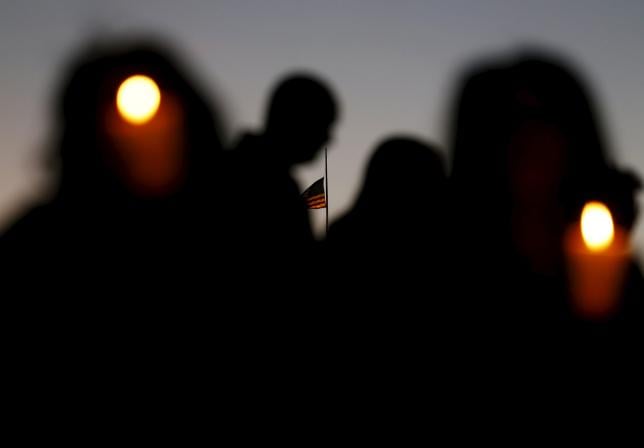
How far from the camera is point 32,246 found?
2.74m

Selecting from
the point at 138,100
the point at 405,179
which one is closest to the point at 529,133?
the point at 405,179

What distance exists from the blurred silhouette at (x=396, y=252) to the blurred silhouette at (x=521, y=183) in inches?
4.1

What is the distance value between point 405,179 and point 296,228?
1.55ft

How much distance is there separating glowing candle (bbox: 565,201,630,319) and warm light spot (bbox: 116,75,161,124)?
1.36 meters

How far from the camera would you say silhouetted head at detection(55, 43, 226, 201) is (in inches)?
101

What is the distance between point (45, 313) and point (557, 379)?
1.88m

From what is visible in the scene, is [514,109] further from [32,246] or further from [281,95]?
[32,246]

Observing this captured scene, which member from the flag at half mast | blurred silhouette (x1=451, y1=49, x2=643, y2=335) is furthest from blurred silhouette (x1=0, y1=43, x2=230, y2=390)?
the flag at half mast

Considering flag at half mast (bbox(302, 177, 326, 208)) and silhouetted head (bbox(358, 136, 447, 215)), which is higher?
silhouetted head (bbox(358, 136, 447, 215))

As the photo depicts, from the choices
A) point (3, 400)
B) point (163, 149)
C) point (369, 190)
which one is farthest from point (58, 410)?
point (369, 190)

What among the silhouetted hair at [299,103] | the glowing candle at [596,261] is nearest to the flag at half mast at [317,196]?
the silhouetted hair at [299,103]

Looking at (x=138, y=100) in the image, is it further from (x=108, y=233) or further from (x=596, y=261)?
(x=596, y=261)

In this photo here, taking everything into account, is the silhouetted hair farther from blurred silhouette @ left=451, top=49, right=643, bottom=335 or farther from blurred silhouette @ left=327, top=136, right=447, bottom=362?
blurred silhouette @ left=451, top=49, right=643, bottom=335

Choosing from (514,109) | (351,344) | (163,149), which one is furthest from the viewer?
(351,344)
